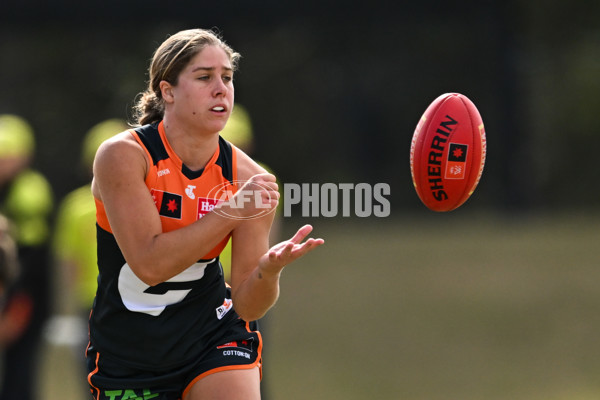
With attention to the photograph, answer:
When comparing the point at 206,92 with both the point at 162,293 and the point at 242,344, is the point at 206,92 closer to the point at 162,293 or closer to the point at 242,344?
the point at 162,293

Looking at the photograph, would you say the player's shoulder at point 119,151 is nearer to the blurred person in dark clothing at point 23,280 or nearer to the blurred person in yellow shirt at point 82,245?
the blurred person in yellow shirt at point 82,245

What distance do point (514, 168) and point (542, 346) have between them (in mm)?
10463

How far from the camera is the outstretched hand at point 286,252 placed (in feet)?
11.0

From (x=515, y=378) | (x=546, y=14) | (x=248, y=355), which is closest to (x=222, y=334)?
(x=248, y=355)

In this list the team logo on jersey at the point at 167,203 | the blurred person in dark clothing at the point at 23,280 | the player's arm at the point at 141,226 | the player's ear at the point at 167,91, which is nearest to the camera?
the player's arm at the point at 141,226

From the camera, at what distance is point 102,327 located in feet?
12.1

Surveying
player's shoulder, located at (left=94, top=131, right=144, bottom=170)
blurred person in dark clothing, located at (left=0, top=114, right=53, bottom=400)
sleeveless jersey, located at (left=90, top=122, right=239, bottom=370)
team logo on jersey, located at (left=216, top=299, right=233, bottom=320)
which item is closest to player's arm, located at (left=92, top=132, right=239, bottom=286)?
player's shoulder, located at (left=94, top=131, right=144, bottom=170)

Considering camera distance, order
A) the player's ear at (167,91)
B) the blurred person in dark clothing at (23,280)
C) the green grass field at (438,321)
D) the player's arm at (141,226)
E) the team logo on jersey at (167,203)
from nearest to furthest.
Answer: the player's arm at (141,226) → the team logo on jersey at (167,203) → the player's ear at (167,91) → the blurred person in dark clothing at (23,280) → the green grass field at (438,321)

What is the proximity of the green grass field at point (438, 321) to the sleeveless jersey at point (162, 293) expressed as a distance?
3279 millimetres

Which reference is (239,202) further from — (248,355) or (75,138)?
(75,138)

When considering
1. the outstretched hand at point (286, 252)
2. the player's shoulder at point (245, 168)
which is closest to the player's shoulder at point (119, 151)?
the player's shoulder at point (245, 168)

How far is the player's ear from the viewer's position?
3.63 m

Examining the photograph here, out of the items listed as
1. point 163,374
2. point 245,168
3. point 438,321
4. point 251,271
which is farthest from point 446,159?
point 438,321

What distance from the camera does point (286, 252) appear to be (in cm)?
338
